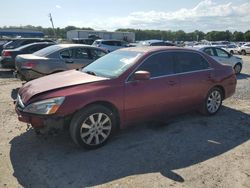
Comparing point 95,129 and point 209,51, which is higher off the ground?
point 209,51

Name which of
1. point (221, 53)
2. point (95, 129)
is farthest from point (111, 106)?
point (221, 53)

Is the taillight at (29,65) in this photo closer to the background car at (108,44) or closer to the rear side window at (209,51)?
the rear side window at (209,51)

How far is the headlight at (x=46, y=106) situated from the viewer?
4012 mm

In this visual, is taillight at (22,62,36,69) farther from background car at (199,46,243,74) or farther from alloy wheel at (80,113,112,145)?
background car at (199,46,243,74)

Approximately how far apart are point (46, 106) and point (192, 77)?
308 cm

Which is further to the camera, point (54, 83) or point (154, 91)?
point (154, 91)

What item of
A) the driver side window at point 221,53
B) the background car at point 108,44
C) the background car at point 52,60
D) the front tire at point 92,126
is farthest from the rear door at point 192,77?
the background car at point 108,44

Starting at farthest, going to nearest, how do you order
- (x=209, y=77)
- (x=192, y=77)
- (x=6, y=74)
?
(x=6, y=74) < (x=209, y=77) < (x=192, y=77)

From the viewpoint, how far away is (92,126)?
170 inches

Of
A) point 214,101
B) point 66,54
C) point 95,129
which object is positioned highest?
point 66,54

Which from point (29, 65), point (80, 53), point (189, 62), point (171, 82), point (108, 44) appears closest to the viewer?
point (171, 82)

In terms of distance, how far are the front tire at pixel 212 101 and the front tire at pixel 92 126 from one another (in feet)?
8.30

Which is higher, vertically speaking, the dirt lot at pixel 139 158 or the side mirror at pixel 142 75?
the side mirror at pixel 142 75

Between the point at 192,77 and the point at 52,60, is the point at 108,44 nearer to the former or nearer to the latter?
the point at 52,60
